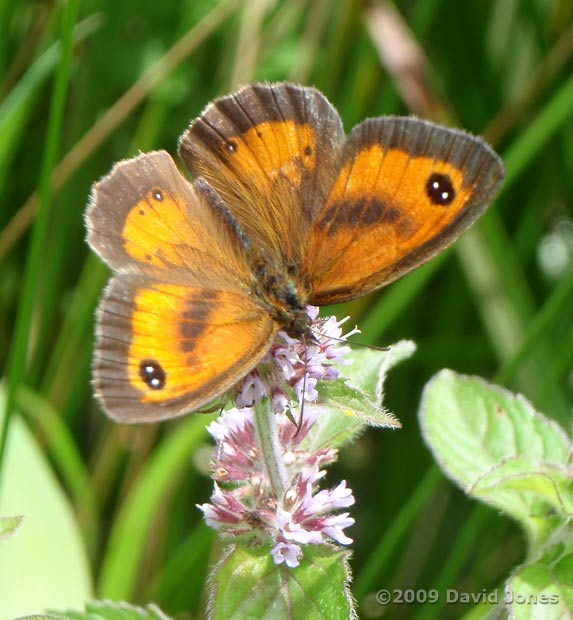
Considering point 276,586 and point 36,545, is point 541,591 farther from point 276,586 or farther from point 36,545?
point 36,545

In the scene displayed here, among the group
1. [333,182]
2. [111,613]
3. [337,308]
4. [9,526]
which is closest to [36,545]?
[111,613]

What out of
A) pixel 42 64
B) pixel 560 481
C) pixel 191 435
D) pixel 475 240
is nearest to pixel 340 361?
pixel 560 481

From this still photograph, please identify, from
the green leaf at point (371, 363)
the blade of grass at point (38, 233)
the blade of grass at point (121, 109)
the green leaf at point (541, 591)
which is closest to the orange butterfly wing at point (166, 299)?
the green leaf at point (371, 363)

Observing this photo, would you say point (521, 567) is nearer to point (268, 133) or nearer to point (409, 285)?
point (268, 133)

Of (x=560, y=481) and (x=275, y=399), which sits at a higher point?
(x=275, y=399)

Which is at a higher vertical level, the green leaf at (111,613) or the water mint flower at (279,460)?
the water mint flower at (279,460)

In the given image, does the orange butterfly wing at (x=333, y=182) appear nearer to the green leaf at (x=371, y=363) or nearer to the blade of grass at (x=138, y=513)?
the green leaf at (x=371, y=363)
